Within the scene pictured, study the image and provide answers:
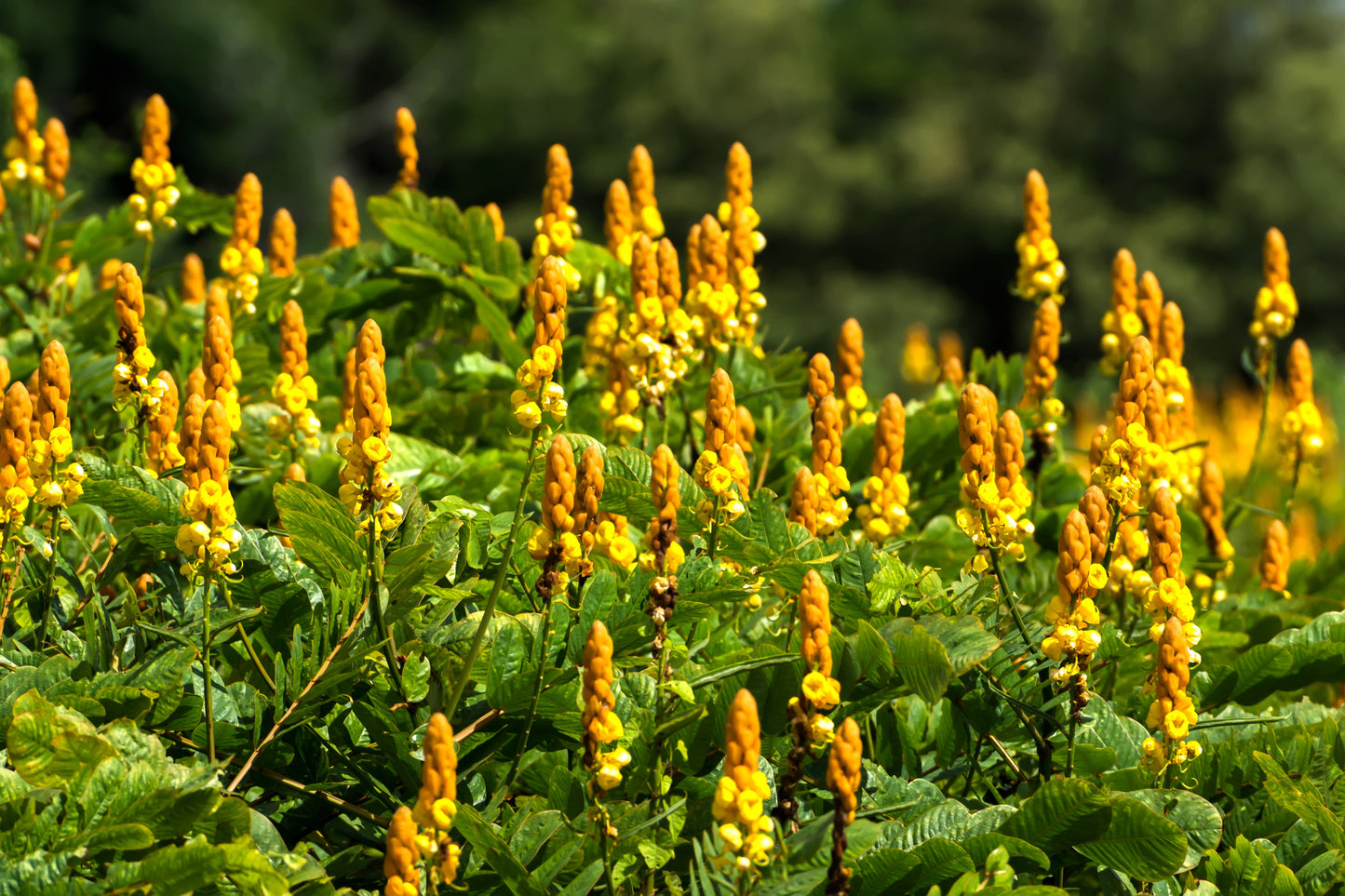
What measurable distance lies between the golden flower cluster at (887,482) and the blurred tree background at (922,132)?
17229 mm

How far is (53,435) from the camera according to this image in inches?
51.3

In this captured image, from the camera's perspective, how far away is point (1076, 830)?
4.12 feet

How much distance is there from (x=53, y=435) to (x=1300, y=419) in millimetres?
2069

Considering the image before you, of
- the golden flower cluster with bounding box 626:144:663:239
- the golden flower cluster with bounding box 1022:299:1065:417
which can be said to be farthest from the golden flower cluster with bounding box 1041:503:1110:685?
the golden flower cluster with bounding box 626:144:663:239

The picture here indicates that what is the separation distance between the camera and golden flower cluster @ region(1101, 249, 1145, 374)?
221cm

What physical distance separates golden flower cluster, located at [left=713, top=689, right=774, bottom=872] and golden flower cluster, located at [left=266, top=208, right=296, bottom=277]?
1564 mm

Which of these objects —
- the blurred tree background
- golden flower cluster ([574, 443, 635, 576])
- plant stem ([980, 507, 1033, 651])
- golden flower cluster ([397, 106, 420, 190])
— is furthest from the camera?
the blurred tree background

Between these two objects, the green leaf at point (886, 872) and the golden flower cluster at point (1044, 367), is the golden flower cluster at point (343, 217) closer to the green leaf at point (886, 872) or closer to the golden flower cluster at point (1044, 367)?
the golden flower cluster at point (1044, 367)

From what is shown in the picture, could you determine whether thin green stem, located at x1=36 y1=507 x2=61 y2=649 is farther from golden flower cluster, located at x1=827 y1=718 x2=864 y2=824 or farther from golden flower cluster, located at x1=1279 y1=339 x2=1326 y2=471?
golden flower cluster, located at x1=1279 y1=339 x2=1326 y2=471

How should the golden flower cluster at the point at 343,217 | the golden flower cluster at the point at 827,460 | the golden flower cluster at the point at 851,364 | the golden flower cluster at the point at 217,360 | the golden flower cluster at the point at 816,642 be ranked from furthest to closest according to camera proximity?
the golden flower cluster at the point at 343,217 < the golden flower cluster at the point at 851,364 < the golden flower cluster at the point at 827,460 < the golden flower cluster at the point at 217,360 < the golden flower cluster at the point at 816,642

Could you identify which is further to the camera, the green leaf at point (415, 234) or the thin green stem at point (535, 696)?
the green leaf at point (415, 234)

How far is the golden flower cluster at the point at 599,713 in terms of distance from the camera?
3.51 feet

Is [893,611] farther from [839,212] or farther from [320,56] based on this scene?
[320,56]

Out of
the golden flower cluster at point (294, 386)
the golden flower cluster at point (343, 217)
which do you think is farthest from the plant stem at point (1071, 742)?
the golden flower cluster at point (343, 217)
